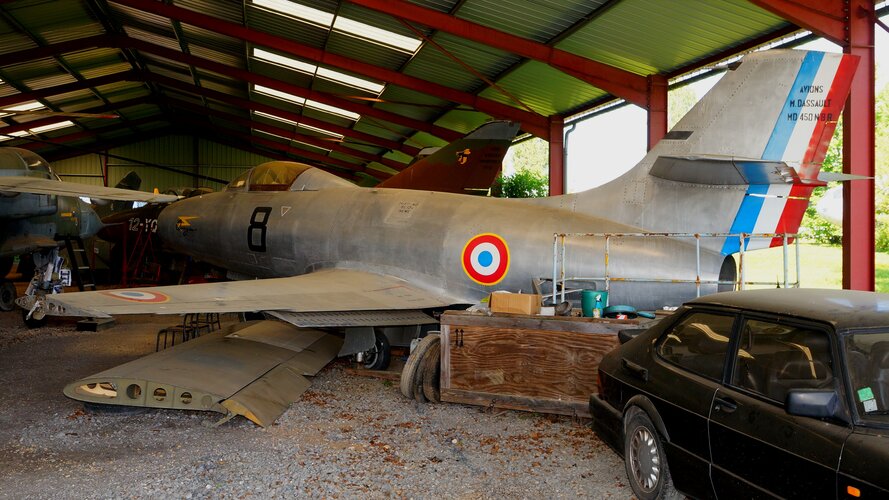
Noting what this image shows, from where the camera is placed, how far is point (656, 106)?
15.3m

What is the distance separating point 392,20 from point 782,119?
444 inches

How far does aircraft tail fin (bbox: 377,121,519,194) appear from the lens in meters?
18.1

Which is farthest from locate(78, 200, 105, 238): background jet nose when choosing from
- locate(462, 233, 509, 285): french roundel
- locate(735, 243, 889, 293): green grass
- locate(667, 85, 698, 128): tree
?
locate(667, 85, 698, 128): tree

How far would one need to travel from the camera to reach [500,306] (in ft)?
22.5

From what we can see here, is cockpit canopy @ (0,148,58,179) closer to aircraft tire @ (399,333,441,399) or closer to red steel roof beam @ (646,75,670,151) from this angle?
aircraft tire @ (399,333,441,399)

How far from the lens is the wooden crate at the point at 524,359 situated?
6.26m

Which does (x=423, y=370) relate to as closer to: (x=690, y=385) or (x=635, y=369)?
(x=635, y=369)

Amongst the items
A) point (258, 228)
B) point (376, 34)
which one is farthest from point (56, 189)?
point (376, 34)

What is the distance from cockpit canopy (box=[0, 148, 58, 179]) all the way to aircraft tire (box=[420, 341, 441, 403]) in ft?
34.7

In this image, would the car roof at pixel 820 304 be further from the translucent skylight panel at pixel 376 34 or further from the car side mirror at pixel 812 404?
the translucent skylight panel at pixel 376 34

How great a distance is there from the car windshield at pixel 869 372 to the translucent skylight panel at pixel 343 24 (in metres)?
15.7

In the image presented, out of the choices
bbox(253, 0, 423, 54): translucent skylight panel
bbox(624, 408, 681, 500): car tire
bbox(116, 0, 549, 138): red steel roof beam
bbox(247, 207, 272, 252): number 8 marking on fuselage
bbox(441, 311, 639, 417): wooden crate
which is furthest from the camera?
bbox(116, 0, 549, 138): red steel roof beam

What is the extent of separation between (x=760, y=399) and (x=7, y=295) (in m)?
16.0

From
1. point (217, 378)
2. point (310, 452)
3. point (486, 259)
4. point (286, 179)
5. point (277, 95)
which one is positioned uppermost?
point (277, 95)
